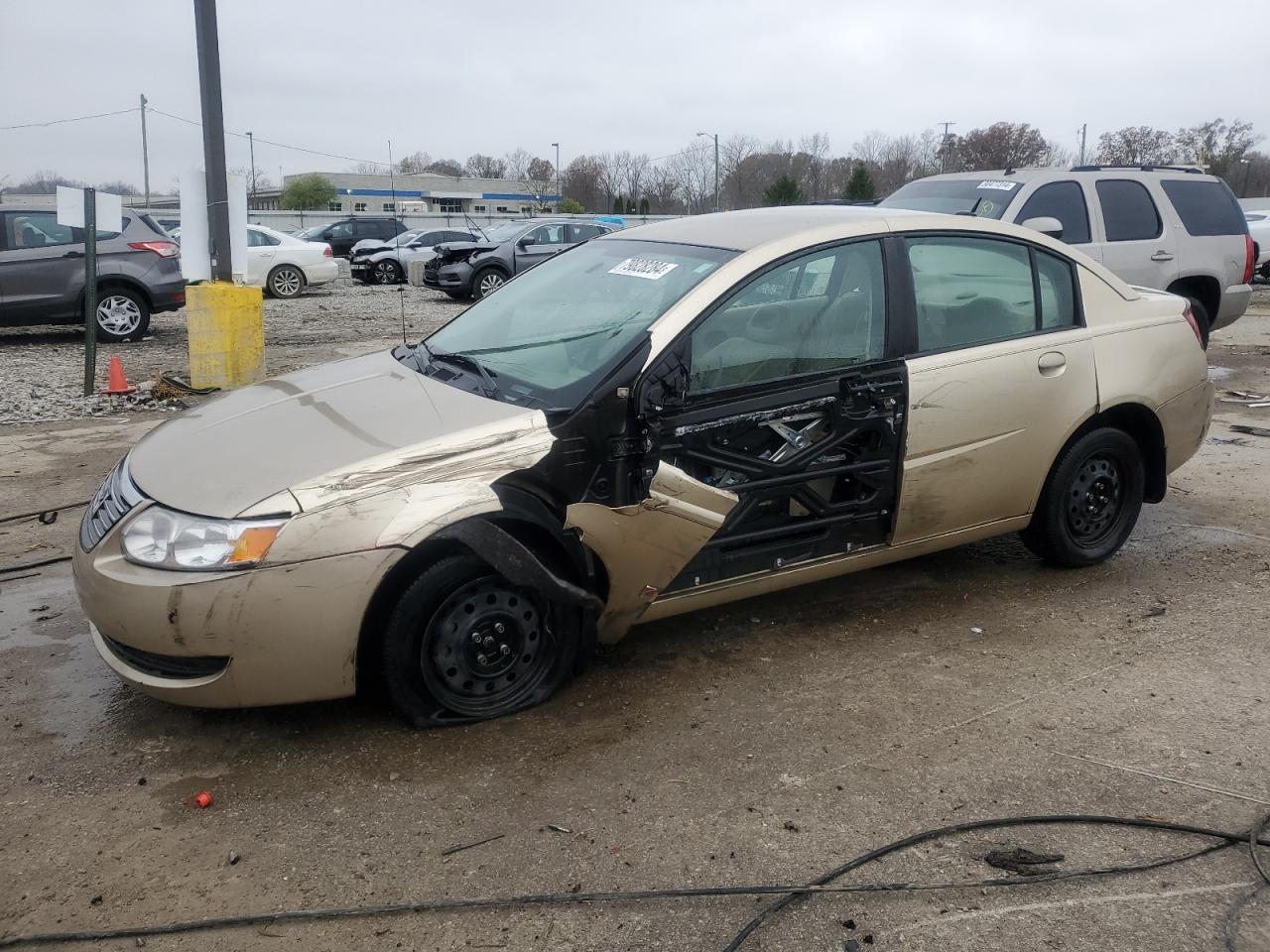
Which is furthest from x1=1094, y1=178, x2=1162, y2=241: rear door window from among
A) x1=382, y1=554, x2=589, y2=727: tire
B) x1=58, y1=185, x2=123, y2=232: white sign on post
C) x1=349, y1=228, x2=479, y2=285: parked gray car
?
x1=349, y1=228, x2=479, y2=285: parked gray car

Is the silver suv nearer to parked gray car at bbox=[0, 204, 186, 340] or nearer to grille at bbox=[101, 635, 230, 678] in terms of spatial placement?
grille at bbox=[101, 635, 230, 678]

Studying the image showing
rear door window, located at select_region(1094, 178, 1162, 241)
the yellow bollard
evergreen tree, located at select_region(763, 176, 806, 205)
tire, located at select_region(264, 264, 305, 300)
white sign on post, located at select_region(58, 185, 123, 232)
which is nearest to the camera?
rear door window, located at select_region(1094, 178, 1162, 241)

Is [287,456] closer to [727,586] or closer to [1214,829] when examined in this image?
[727,586]

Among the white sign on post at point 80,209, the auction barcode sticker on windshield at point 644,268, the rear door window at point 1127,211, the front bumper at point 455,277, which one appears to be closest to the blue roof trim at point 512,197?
the front bumper at point 455,277

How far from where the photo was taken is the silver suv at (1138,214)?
906 centimetres

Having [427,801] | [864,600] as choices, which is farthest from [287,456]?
[864,600]

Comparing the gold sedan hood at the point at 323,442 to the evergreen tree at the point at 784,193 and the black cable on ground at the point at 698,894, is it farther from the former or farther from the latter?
→ the evergreen tree at the point at 784,193

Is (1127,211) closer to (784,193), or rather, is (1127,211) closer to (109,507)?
(109,507)

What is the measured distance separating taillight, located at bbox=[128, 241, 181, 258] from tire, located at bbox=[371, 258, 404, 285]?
12.5 meters

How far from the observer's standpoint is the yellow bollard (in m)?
9.55

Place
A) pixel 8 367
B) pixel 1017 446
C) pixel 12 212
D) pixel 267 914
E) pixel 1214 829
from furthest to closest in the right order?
pixel 12 212 < pixel 8 367 < pixel 1017 446 < pixel 1214 829 < pixel 267 914

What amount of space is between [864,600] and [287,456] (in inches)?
105

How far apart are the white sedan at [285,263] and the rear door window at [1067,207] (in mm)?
15351

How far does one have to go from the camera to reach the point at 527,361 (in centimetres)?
407
